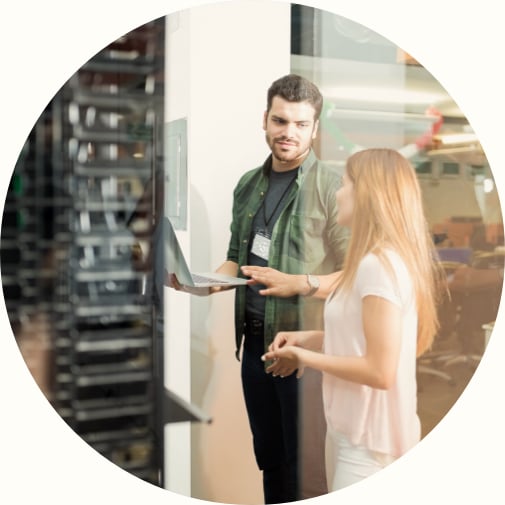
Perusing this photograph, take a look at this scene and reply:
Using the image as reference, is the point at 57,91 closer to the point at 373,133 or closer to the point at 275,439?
the point at 373,133

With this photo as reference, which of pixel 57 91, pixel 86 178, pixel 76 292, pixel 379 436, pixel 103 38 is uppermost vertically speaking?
pixel 103 38

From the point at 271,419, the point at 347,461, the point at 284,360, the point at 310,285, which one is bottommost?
the point at 347,461

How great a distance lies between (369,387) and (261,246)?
431 mm

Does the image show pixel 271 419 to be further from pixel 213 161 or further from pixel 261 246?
pixel 213 161

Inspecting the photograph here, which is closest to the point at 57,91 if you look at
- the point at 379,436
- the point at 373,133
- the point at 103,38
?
the point at 103,38

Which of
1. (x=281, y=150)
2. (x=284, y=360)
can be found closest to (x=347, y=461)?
(x=284, y=360)

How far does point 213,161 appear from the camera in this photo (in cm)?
188

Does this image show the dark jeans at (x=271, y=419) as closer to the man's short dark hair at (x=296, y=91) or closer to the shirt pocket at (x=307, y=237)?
the shirt pocket at (x=307, y=237)

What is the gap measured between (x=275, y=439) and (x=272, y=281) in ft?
1.26

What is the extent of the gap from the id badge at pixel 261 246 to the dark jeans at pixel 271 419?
16 cm

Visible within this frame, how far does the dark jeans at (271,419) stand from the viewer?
75.6 inches

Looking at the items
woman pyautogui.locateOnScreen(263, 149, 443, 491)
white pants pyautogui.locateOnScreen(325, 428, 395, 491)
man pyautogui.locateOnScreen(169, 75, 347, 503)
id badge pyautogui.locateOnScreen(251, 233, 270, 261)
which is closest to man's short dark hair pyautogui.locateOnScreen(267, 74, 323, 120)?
man pyautogui.locateOnScreen(169, 75, 347, 503)

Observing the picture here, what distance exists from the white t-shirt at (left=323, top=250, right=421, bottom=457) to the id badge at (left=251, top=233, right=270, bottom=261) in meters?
0.19

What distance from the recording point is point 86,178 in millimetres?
1818
